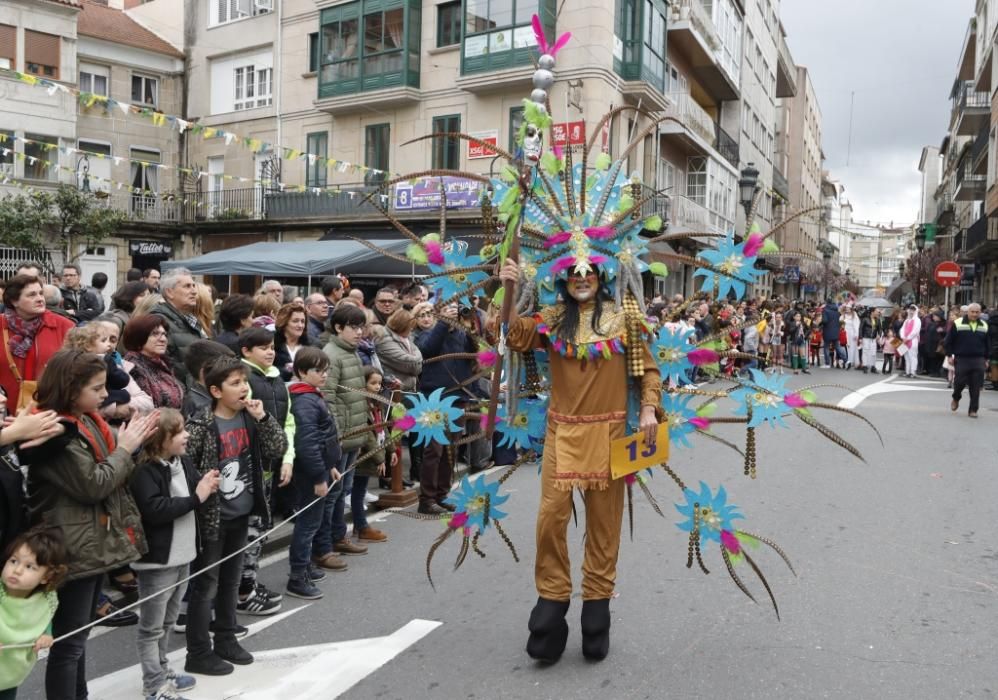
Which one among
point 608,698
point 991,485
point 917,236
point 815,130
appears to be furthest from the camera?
point 815,130

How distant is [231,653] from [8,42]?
25.8 meters

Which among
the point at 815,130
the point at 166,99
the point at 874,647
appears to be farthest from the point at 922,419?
the point at 815,130

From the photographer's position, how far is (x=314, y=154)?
2620 cm

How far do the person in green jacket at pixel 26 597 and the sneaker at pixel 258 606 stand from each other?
1667 mm

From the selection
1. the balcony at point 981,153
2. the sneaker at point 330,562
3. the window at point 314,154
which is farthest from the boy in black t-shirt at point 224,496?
the balcony at point 981,153

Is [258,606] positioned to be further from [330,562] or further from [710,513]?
[710,513]

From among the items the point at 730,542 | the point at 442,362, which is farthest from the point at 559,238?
the point at 442,362

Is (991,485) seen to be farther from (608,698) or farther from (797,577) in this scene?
(608,698)

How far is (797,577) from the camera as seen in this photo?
17.7ft

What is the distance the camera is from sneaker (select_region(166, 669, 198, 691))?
377 centimetres

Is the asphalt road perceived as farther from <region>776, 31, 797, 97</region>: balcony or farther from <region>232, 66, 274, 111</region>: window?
<region>776, 31, 797, 97</region>: balcony

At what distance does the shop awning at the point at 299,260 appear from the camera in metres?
15.4

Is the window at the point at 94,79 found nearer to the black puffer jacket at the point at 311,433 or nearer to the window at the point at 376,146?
the window at the point at 376,146

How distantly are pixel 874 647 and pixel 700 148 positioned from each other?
25005 mm
